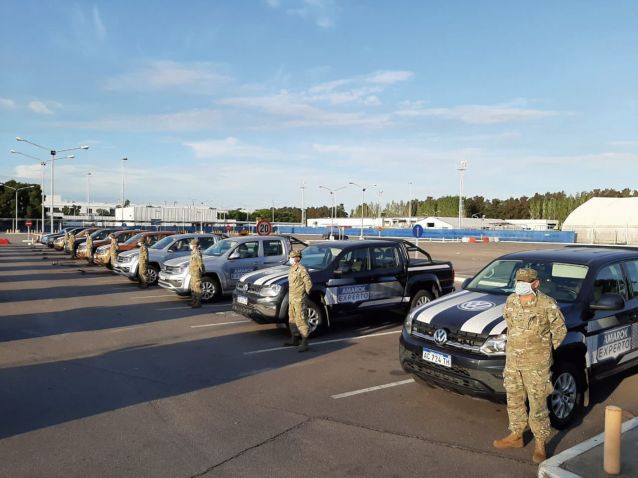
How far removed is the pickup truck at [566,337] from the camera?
16.7 ft

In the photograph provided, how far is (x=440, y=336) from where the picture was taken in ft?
18.0

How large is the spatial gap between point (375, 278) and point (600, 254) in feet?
14.2

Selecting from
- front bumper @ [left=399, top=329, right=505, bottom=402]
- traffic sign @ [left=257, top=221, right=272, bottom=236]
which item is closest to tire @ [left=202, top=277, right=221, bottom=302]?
traffic sign @ [left=257, top=221, right=272, bottom=236]

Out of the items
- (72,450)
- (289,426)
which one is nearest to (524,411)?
(289,426)

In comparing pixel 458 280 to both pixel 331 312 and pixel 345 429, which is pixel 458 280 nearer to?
pixel 331 312

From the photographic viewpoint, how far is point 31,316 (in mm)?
11516

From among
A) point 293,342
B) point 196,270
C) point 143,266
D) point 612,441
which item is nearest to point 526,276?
point 612,441

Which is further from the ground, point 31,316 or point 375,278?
point 375,278

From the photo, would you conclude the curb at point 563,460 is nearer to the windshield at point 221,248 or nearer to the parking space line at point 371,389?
the parking space line at point 371,389

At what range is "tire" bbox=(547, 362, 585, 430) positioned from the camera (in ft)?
16.5

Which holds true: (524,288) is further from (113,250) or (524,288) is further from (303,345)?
(113,250)

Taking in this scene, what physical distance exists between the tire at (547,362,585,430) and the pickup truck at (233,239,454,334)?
4.77m

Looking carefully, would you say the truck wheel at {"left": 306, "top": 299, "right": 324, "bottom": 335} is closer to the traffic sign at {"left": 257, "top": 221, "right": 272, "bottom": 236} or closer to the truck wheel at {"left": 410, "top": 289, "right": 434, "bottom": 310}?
the truck wheel at {"left": 410, "top": 289, "right": 434, "bottom": 310}

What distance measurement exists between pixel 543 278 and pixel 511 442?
232cm
